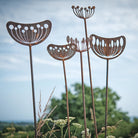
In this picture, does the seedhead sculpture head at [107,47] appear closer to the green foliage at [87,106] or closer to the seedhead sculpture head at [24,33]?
the seedhead sculpture head at [24,33]

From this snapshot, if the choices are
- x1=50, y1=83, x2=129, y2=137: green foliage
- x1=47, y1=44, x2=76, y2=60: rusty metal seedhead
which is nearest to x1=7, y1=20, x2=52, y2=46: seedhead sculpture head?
x1=47, y1=44, x2=76, y2=60: rusty metal seedhead

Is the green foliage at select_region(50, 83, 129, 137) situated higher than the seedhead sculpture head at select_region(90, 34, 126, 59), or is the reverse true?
the seedhead sculpture head at select_region(90, 34, 126, 59)

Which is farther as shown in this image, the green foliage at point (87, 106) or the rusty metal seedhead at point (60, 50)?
the green foliage at point (87, 106)

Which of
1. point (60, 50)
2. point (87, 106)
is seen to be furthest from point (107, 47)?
point (87, 106)

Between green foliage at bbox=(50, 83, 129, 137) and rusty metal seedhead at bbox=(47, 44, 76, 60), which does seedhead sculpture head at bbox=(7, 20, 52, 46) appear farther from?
green foliage at bbox=(50, 83, 129, 137)

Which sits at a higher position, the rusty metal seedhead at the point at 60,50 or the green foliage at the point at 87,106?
the rusty metal seedhead at the point at 60,50

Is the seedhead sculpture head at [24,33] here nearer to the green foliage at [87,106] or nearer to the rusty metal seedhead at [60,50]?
the rusty metal seedhead at [60,50]

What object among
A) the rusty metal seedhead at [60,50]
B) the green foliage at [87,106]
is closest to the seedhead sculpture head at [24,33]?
the rusty metal seedhead at [60,50]

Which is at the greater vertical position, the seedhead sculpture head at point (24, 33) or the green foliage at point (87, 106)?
the seedhead sculpture head at point (24, 33)

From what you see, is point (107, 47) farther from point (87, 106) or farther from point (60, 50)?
point (87, 106)

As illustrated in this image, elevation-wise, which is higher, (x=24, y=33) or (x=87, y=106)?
(x=24, y=33)

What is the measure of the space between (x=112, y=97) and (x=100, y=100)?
4.62 ft

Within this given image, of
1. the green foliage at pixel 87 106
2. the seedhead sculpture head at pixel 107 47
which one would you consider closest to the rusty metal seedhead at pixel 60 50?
the seedhead sculpture head at pixel 107 47

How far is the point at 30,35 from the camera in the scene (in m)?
1.66
